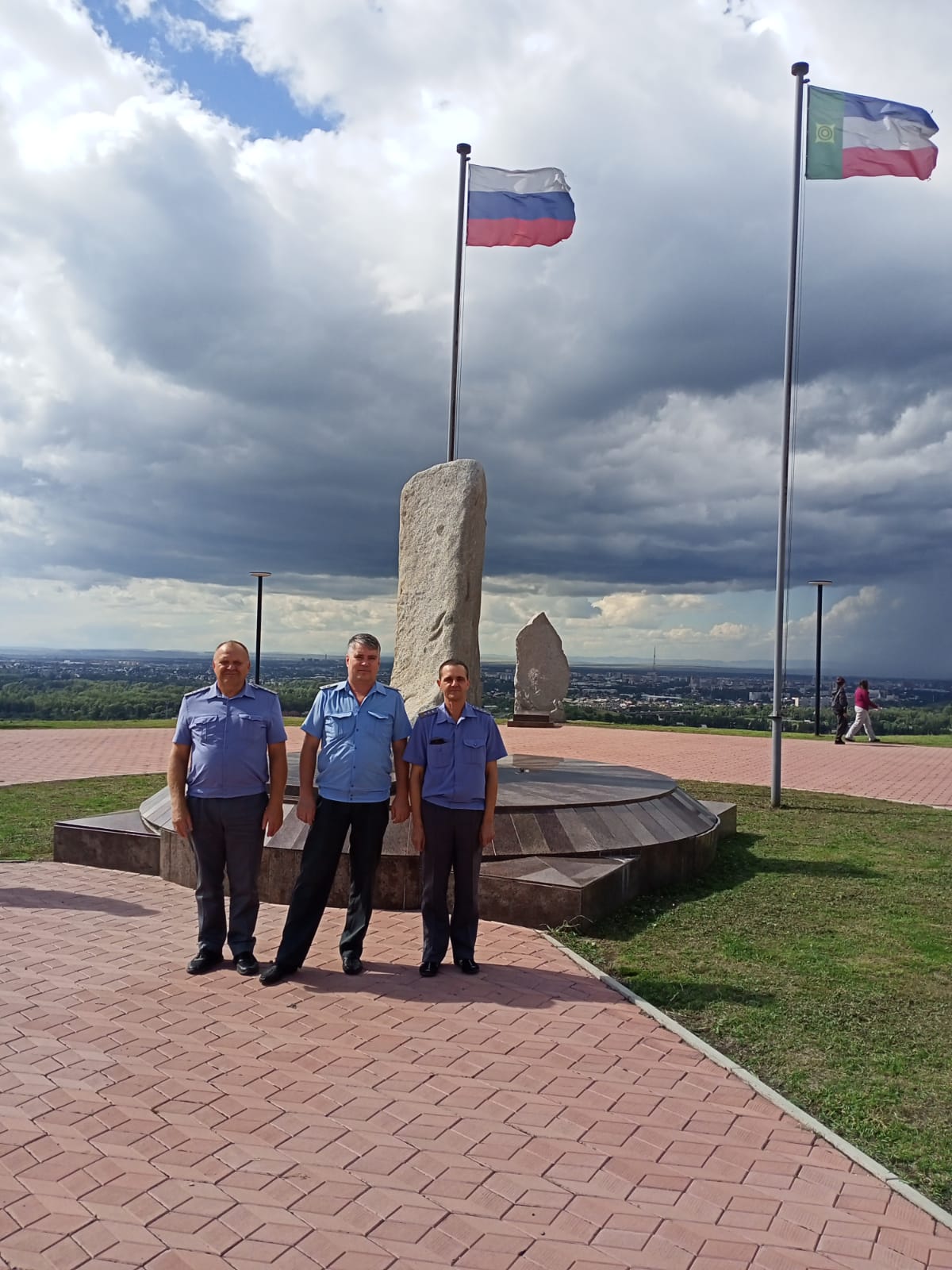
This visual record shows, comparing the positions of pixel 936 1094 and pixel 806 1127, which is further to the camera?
pixel 936 1094

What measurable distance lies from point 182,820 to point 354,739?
3.13 feet

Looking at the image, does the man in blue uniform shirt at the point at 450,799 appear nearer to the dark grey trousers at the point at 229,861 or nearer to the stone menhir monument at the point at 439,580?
the dark grey trousers at the point at 229,861

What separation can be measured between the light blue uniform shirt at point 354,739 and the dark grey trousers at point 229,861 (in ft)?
1.30

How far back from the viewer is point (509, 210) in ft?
39.5

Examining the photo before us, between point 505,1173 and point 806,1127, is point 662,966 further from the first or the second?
point 505,1173

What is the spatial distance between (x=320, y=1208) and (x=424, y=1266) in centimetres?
41

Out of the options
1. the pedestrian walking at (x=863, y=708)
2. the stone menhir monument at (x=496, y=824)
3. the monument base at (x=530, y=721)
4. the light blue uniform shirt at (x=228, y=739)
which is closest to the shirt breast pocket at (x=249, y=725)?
the light blue uniform shirt at (x=228, y=739)

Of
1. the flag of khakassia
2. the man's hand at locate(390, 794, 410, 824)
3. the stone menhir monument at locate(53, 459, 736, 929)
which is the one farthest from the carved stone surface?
the man's hand at locate(390, 794, 410, 824)

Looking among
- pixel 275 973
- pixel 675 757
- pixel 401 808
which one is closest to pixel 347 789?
pixel 401 808

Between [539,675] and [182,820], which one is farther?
[539,675]

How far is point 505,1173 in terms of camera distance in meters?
3.19

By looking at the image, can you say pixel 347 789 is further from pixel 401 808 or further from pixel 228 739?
pixel 228 739

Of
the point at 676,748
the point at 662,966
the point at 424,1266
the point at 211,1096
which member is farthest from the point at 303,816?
the point at 676,748

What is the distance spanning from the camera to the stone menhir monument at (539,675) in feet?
79.6
